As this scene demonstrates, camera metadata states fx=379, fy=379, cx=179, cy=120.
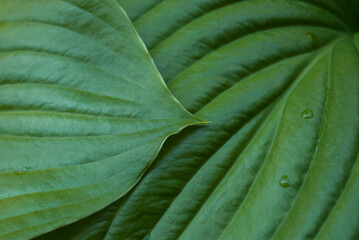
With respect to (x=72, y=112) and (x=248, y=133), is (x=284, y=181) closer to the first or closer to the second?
(x=248, y=133)

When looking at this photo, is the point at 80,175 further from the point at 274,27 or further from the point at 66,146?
the point at 274,27

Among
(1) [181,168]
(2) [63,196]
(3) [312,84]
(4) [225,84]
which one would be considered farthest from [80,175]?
(3) [312,84]

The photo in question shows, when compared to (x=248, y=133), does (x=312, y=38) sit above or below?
above

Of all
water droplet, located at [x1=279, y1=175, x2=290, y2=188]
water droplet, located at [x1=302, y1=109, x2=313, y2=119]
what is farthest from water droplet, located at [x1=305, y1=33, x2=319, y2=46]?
water droplet, located at [x1=279, y1=175, x2=290, y2=188]

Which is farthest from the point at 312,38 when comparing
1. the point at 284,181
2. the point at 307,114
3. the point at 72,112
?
the point at 72,112

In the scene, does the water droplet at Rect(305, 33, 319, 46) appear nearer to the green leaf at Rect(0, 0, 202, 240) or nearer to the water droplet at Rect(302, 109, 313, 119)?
the water droplet at Rect(302, 109, 313, 119)
